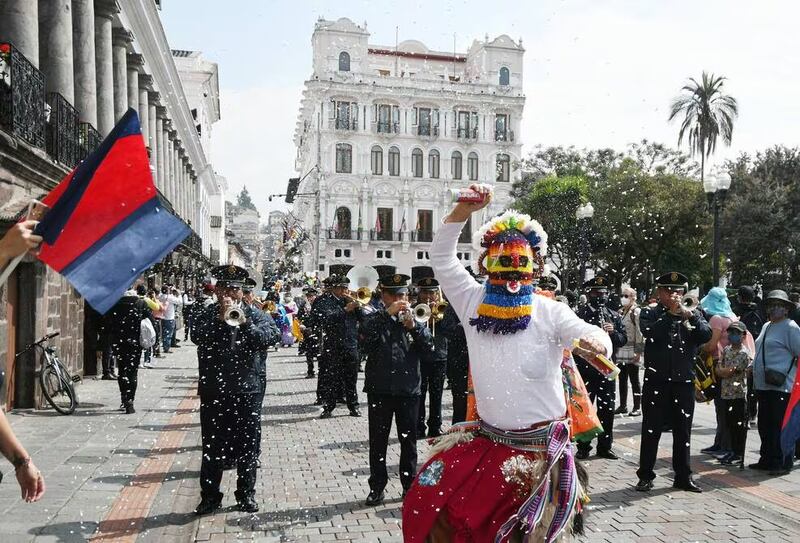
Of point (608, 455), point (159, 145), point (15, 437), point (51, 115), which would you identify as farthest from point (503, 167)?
point (15, 437)

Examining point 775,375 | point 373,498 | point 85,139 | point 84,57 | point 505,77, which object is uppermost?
point 505,77

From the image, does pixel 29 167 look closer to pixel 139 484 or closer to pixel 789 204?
pixel 139 484

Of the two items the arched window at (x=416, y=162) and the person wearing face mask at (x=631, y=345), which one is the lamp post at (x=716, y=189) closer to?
the person wearing face mask at (x=631, y=345)

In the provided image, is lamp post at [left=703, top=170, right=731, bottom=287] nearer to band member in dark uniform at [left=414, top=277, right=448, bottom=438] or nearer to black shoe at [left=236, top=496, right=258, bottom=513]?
band member in dark uniform at [left=414, top=277, right=448, bottom=438]

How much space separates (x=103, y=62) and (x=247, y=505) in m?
14.4

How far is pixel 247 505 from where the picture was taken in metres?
6.31

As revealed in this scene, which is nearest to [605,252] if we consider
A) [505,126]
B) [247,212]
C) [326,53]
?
[505,126]

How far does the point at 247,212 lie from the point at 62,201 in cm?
18879

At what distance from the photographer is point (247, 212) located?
618 feet

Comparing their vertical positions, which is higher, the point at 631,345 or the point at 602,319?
the point at 602,319

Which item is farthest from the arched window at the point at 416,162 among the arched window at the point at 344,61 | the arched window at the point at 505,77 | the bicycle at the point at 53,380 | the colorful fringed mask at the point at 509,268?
the colorful fringed mask at the point at 509,268

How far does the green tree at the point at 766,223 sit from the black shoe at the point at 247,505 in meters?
27.0

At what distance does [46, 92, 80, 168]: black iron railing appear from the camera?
12758 millimetres

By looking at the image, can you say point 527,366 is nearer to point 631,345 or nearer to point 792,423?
point 792,423
